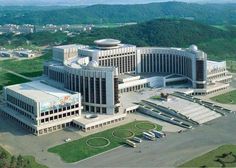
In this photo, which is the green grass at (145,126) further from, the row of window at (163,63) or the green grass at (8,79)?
the green grass at (8,79)

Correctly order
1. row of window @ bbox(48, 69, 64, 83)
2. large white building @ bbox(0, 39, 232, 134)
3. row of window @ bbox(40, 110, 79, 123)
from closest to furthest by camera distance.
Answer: row of window @ bbox(40, 110, 79, 123) < large white building @ bbox(0, 39, 232, 134) < row of window @ bbox(48, 69, 64, 83)

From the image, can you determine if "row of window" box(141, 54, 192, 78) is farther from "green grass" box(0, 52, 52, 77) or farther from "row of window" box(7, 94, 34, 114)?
"row of window" box(7, 94, 34, 114)

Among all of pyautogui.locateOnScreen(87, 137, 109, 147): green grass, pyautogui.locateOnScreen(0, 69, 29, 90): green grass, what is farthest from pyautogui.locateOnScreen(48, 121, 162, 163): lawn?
pyautogui.locateOnScreen(0, 69, 29, 90): green grass

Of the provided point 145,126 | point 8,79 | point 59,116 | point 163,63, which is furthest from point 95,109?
point 8,79

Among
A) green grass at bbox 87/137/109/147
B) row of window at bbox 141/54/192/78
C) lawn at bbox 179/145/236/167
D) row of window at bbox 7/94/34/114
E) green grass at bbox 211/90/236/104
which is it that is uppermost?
row of window at bbox 141/54/192/78

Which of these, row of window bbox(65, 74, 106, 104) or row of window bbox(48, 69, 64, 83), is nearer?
row of window bbox(65, 74, 106, 104)

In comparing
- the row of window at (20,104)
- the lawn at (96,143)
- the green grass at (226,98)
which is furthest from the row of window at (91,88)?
the green grass at (226,98)

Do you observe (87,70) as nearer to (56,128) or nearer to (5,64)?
(56,128)

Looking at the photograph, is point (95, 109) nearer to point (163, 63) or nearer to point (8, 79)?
point (163, 63)
